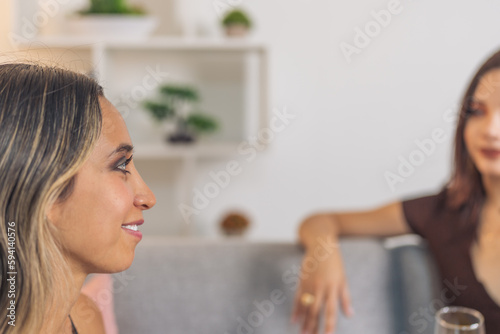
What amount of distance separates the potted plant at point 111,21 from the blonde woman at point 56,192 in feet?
6.04

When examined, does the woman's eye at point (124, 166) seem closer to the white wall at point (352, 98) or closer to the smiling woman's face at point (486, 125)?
the smiling woman's face at point (486, 125)

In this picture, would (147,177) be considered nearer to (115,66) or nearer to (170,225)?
(170,225)

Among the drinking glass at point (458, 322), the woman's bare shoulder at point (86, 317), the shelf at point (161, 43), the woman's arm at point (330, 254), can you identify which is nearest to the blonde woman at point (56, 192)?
the woman's bare shoulder at point (86, 317)

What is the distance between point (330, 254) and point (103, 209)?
875 mm

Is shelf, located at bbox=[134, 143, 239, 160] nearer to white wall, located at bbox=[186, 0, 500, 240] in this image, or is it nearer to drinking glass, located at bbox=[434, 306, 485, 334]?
white wall, located at bbox=[186, 0, 500, 240]

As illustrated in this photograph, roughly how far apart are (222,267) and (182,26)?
4.66ft

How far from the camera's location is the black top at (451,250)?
1311 millimetres

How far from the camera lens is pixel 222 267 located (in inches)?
54.9

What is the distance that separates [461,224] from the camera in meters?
1.41

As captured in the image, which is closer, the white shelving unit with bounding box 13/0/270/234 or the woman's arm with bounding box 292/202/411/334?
the woman's arm with bounding box 292/202/411/334

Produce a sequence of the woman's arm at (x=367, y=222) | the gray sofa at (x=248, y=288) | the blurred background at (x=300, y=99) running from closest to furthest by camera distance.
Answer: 1. the gray sofa at (x=248, y=288)
2. the woman's arm at (x=367, y=222)
3. the blurred background at (x=300, y=99)

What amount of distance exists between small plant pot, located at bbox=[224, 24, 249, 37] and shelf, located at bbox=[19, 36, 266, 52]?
3 cm

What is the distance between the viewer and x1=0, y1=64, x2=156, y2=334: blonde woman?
466 mm

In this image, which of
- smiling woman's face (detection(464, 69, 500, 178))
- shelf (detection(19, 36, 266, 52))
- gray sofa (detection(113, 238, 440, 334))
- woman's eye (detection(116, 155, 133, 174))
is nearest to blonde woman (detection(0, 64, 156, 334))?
woman's eye (detection(116, 155, 133, 174))
